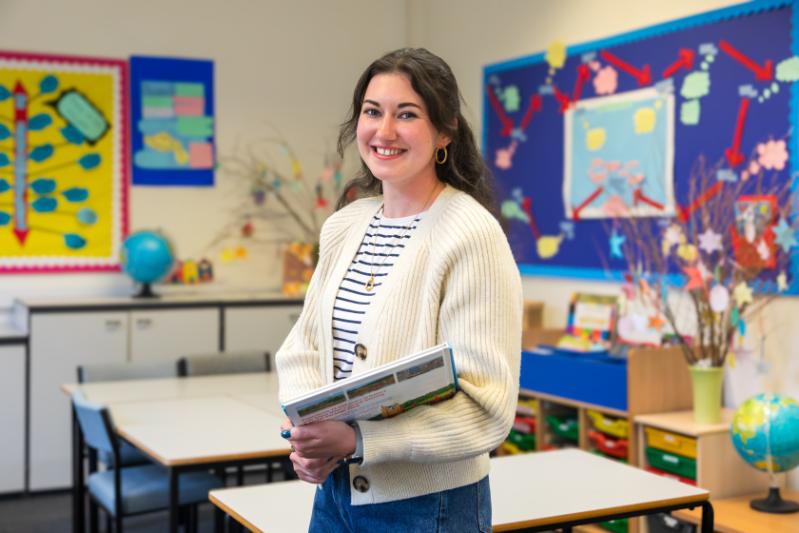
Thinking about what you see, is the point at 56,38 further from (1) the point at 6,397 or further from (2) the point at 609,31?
(2) the point at 609,31

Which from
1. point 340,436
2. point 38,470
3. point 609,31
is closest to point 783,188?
point 609,31

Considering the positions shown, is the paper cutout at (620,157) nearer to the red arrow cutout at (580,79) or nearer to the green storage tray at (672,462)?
the red arrow cutout at (580,79)

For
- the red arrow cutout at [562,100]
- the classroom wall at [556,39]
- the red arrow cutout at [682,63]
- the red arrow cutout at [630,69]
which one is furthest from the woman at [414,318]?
the red arrow cutout at [562,100]

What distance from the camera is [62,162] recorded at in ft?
17.8

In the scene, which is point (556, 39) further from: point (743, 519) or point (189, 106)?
point (743, 519)

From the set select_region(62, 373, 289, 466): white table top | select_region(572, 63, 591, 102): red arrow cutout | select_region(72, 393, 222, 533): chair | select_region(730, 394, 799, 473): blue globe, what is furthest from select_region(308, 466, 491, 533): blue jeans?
select_region(572, 63, 591, 102): red arrow cutout

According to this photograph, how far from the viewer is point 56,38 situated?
5.41 meters

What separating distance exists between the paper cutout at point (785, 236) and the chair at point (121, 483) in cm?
217

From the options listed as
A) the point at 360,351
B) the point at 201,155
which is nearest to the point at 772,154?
the point at 360,351

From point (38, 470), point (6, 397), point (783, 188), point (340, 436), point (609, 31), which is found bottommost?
point (38, 470)

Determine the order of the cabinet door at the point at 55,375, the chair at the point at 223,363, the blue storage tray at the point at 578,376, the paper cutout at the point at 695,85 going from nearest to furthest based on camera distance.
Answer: the blue storage tray at the point at 578,376 < the paper cutout at the point at 695,85 < the chair at the point at 223,363 < the cabinet door at the point at 55,375

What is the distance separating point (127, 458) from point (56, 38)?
247 centimetres

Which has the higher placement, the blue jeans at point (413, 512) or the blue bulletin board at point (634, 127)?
the blue bulletin board at point (634, 127)

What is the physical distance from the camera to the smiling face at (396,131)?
1.65 meters
